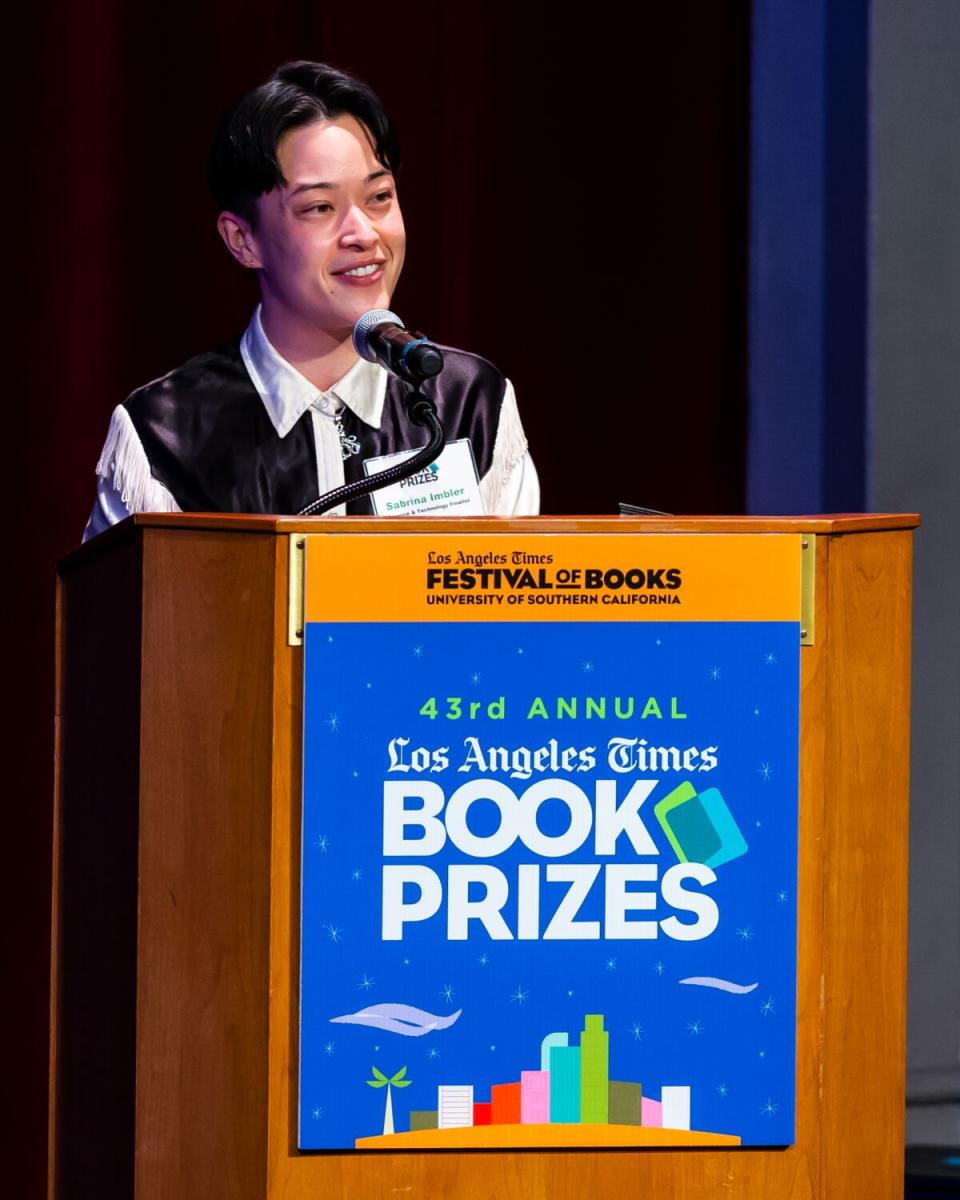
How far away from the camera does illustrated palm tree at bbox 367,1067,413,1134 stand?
112cm

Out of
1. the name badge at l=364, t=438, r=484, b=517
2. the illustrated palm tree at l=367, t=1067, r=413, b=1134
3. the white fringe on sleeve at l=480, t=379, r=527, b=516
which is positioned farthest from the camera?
the white fringe on sleeve at l=480, t=379, r=527, b=516

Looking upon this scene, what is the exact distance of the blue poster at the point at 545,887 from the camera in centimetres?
113

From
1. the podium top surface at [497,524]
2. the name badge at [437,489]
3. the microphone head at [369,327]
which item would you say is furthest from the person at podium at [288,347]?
the podium top surface at [497,524]

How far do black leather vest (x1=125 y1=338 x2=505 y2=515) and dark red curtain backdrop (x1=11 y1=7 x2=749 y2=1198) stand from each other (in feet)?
1.41

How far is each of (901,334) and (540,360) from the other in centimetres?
55

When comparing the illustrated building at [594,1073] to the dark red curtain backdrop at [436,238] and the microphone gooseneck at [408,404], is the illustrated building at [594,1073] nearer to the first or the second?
the microphone gooseneck at [408,404]

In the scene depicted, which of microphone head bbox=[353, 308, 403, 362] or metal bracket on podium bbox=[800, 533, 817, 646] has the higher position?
microphone head bbox=[353, 308, 403, 362]

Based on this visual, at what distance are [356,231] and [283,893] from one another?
0.91 m

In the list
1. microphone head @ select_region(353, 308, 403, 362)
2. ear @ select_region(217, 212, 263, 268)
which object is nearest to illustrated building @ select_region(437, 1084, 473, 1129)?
microphone head @ select_region(353, 308, 403, 362)

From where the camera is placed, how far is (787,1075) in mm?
1153

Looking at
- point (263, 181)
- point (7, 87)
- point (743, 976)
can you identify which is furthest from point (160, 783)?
point (7, 87)

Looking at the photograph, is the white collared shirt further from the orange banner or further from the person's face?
the orange banner

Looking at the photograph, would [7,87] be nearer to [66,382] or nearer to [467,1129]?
[66,382]

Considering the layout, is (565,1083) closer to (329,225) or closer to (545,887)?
(545,887)
